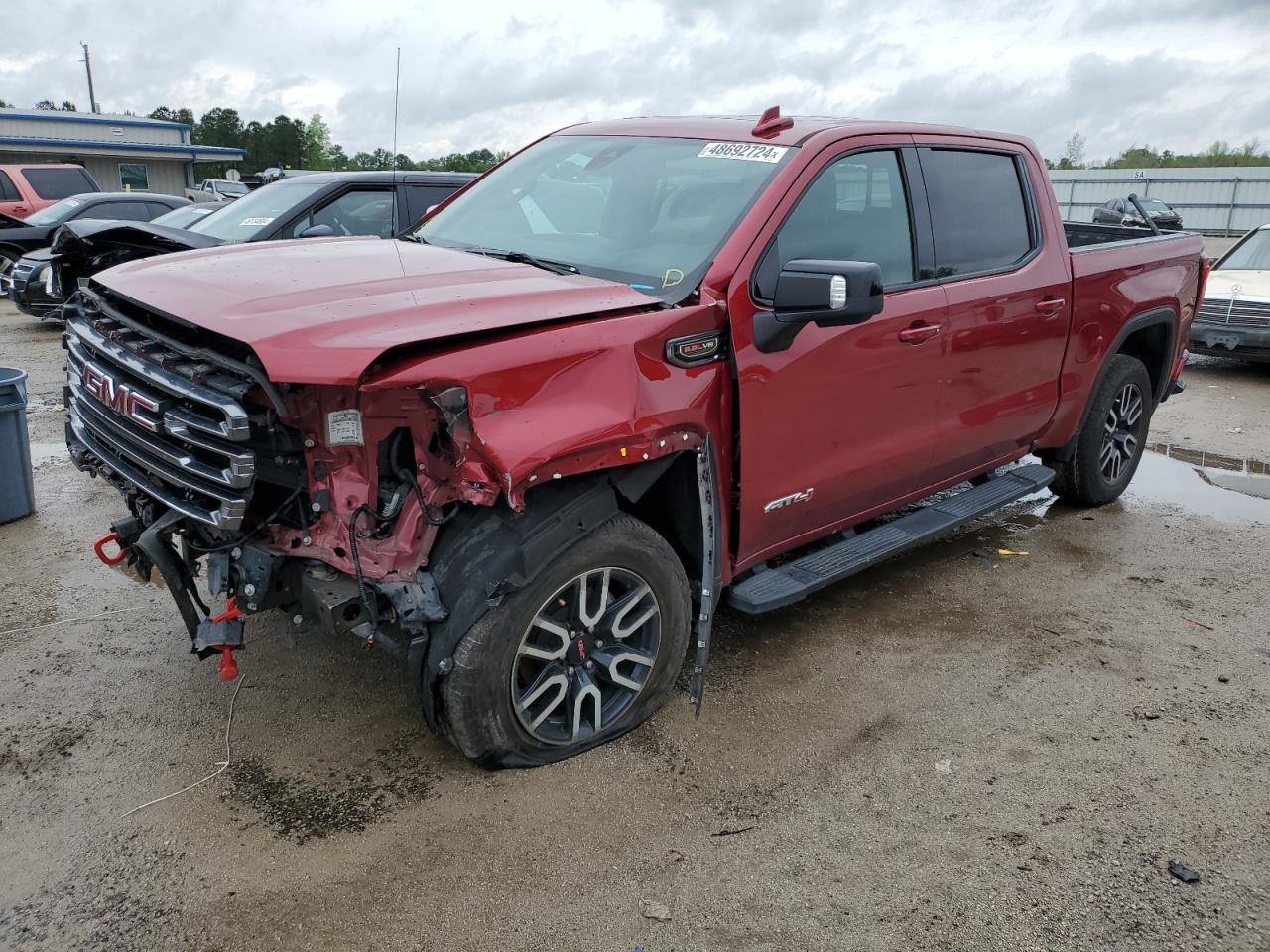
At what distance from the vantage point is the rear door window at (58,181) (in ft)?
53.4

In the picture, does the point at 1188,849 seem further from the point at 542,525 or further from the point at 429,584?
the point at 429,584

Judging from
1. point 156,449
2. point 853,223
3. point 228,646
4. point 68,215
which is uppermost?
point 68,215

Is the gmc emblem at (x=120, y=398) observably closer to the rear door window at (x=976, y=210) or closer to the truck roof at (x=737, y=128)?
the truck roof at (x=737, y=128)

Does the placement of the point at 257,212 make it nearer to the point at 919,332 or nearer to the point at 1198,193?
the point at 919,332

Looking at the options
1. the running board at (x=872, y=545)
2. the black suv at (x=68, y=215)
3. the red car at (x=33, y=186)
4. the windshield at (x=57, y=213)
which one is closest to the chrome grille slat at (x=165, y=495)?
the running board at (x=872, y=545)

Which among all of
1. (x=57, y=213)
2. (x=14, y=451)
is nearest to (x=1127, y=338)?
(x=14, y=451)

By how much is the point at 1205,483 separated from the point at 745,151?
4753mm

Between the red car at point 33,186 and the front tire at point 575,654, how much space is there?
53.3ft

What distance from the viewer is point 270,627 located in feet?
13.6

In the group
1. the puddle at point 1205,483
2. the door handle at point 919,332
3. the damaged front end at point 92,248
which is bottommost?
the puddle at point 1205,483

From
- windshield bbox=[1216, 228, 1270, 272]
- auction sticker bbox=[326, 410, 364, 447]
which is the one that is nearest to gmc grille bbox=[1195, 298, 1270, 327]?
windshield bbox=[1216, 228, 1270, 272]

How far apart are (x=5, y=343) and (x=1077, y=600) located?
11.2 meters

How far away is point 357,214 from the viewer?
26.2 ft

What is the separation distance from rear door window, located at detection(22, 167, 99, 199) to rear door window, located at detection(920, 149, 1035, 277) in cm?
1654
